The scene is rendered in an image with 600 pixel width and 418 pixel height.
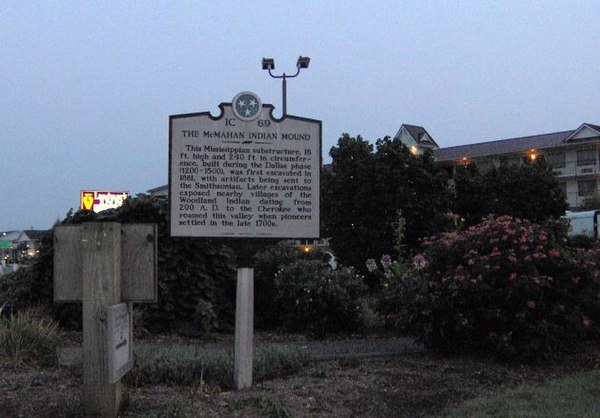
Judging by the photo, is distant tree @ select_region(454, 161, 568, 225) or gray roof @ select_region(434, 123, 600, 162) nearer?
distant tree @ select_region(454, 161, 568, 225)

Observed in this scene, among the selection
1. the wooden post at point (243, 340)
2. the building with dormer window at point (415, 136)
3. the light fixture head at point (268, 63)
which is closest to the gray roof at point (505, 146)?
the building with dormer window at point (415, 136)

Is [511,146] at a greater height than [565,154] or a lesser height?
greater

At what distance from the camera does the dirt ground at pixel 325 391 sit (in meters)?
5.67

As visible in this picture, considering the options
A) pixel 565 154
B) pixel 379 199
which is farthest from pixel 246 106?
pixel 565 154

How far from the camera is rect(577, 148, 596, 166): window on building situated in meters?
63.6

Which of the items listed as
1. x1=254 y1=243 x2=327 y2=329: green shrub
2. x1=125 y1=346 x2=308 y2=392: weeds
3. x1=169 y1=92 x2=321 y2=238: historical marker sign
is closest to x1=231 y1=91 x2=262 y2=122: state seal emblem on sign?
x1=169 y1=92 x2=321 y2=238: historical marker sign

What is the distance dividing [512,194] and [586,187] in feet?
137

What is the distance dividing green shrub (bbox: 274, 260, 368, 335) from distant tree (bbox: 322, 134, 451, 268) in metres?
8.78

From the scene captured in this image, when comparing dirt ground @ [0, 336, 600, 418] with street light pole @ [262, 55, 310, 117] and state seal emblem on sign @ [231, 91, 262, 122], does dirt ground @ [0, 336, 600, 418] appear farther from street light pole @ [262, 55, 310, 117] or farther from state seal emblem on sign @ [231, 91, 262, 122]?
street light pole @ [262, 55, 310, 117]

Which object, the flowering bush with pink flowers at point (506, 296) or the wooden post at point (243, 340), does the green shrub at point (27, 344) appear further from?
the flowering bush with pink flowers at point (506, 296)

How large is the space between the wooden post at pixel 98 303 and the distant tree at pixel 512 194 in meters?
23.7

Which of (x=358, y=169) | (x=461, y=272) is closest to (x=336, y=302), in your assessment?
(x=461, y=272)

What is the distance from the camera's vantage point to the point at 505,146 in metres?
67.2

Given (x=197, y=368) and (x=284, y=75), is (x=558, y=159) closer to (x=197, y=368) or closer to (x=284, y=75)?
(x=284, y=75)
